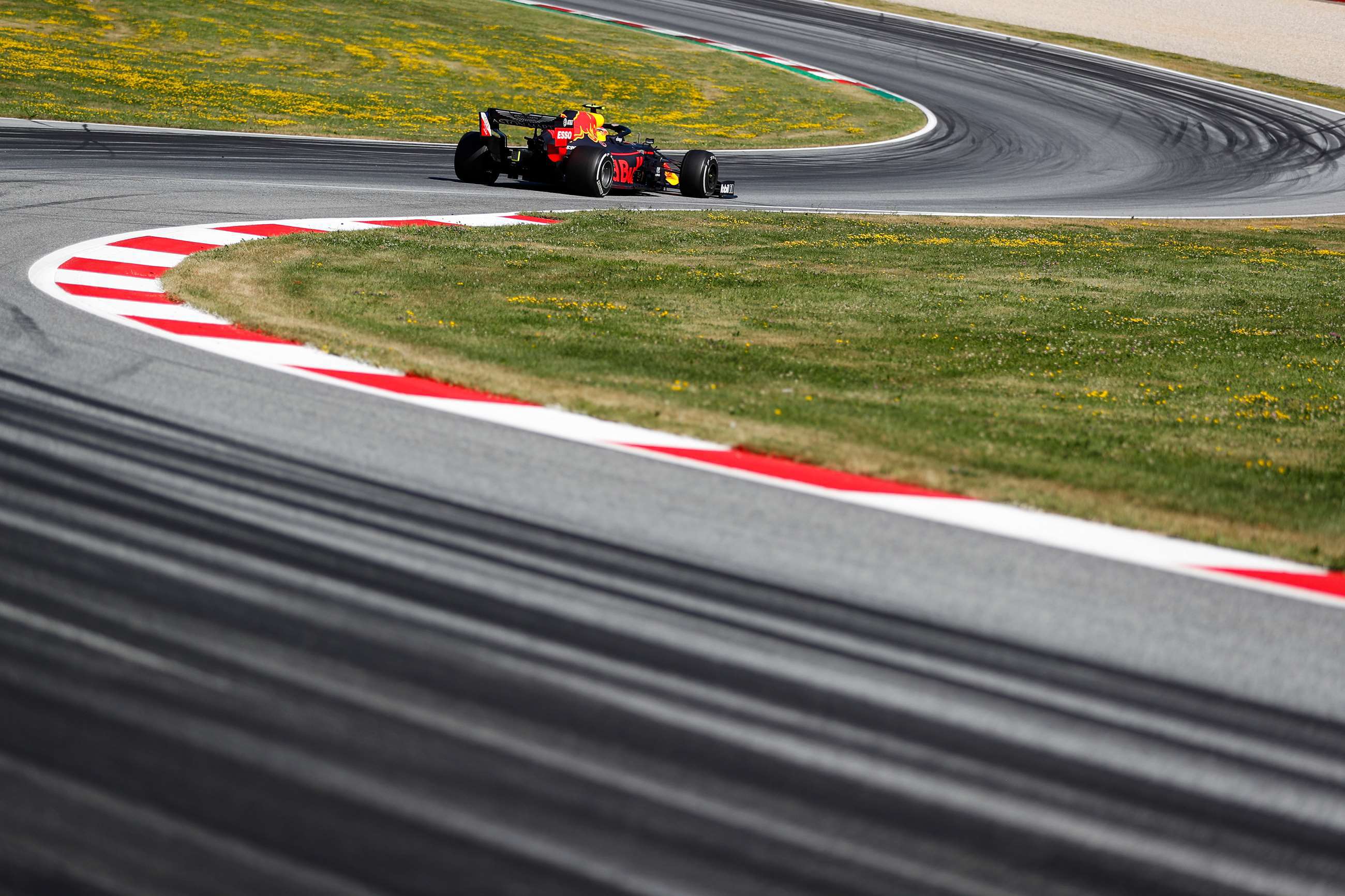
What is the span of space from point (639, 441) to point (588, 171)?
1339 cm

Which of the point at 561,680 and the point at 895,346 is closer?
the point at 561,680

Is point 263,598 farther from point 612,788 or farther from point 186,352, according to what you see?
point 186,352

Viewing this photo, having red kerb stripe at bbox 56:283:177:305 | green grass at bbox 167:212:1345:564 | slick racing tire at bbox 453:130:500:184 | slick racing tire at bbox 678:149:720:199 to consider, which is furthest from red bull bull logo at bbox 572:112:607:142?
red kerb stripe at bbox 56:283:177:305

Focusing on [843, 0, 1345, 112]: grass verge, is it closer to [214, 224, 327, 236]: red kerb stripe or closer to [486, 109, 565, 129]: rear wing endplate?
[486, 109, 565, 129]: rear wing endplate

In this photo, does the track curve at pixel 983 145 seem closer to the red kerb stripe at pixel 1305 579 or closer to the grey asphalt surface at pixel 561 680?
the grey asphalt surface at pixel 561 680

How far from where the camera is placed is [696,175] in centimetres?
2080

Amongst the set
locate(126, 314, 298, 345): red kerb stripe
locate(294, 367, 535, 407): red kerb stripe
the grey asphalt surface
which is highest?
the grey asphalt surface

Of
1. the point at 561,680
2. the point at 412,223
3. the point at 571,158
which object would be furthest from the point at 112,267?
the point at 571,158

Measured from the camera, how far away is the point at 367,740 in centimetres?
363

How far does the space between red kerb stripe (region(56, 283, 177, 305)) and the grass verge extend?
4027 cm

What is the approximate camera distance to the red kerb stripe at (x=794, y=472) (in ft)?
21.3

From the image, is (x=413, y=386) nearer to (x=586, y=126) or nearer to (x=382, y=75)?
(x=586, y=126)

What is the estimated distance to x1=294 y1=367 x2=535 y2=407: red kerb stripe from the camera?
7.55 metres

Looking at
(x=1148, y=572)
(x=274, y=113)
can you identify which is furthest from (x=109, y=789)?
(x=274, y=113)
